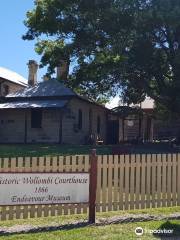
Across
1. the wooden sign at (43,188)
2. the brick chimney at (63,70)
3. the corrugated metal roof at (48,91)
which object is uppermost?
the brick chimney at (63,70)

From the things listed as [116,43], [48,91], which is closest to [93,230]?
[116,43]

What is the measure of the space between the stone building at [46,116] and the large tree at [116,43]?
214 centimetres

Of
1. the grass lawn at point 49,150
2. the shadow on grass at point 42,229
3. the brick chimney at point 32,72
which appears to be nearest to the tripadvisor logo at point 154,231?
the shadow on grass at point 42,229

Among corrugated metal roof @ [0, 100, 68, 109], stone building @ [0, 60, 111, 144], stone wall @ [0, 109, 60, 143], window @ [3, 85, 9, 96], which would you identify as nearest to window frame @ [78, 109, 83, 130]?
stone building @ [0, 60, 111, 144]

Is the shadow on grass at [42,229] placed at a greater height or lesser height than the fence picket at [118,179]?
lesser

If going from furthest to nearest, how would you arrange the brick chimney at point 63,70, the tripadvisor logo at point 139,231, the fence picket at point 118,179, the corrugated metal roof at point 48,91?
the brick chimney at point 63,70 < the corrugated metal roof at point 48,91 < the fence picket at point 118,179 < the tripadvisor logo at point 139,231

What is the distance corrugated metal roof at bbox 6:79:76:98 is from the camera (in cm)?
3559

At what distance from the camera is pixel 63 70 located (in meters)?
42.3

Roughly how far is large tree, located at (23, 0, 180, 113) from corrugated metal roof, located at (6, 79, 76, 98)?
159 centimetres

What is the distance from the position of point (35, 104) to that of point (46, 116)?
1.34 metres

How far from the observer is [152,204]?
35.6 ft

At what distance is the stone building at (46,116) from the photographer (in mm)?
34438

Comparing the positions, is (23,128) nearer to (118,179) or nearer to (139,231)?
(118,179)

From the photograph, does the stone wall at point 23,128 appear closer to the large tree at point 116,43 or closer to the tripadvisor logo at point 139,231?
the large tree at point 116,43
